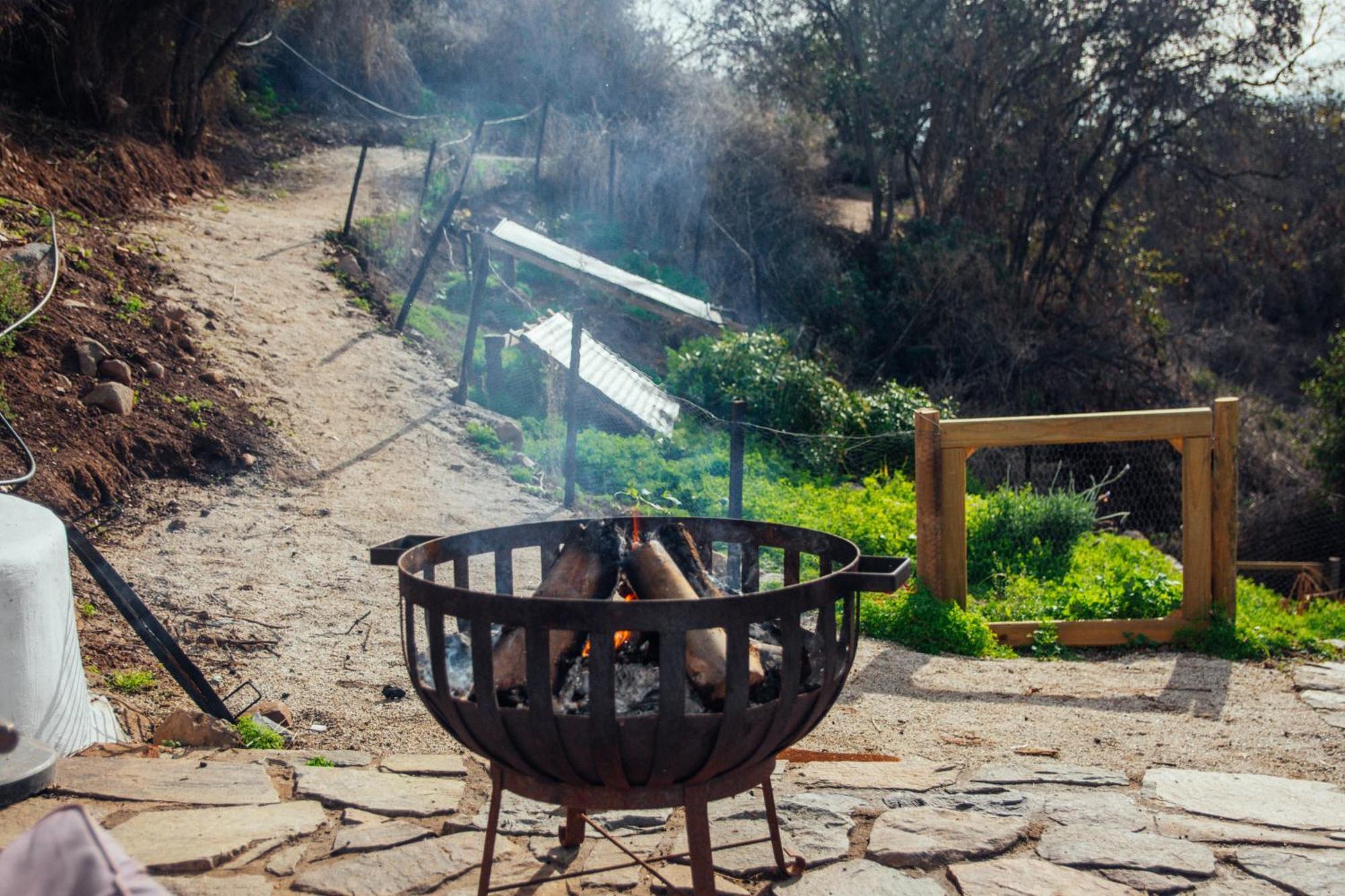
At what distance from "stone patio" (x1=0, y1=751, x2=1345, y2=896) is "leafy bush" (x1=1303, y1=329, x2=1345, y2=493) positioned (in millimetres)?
10568

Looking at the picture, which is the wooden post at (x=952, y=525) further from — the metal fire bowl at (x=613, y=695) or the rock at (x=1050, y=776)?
the metal fire bowl at (x=613, y=695)

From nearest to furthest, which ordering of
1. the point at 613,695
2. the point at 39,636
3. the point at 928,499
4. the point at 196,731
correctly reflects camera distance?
the point at 613,695 → the point at 39,636 → the point at 196,731 → the point at 928,499

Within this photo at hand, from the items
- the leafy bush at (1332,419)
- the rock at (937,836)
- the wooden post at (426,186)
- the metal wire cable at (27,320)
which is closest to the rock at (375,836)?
the rock at (937,836)

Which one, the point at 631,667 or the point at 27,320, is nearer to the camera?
the point at 631,667

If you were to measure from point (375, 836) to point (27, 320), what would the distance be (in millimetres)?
5491

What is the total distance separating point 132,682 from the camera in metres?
4.54

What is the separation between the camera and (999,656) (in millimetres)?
5812

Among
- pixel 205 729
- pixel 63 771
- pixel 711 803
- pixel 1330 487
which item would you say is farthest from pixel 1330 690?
pixel 1330 487

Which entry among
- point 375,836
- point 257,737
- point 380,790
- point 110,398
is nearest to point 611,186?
point 110,398

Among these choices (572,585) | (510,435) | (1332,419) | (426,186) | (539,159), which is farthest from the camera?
(539,159)

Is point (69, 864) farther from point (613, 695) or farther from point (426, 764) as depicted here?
point (426, 764)

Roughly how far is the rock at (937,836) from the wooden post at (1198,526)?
11.0 ft

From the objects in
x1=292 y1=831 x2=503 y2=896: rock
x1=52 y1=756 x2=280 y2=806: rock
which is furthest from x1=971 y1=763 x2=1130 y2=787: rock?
x1=52 y1=756 x2=280 y2=806: rock

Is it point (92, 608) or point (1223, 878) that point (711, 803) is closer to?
point (1223, 878)
